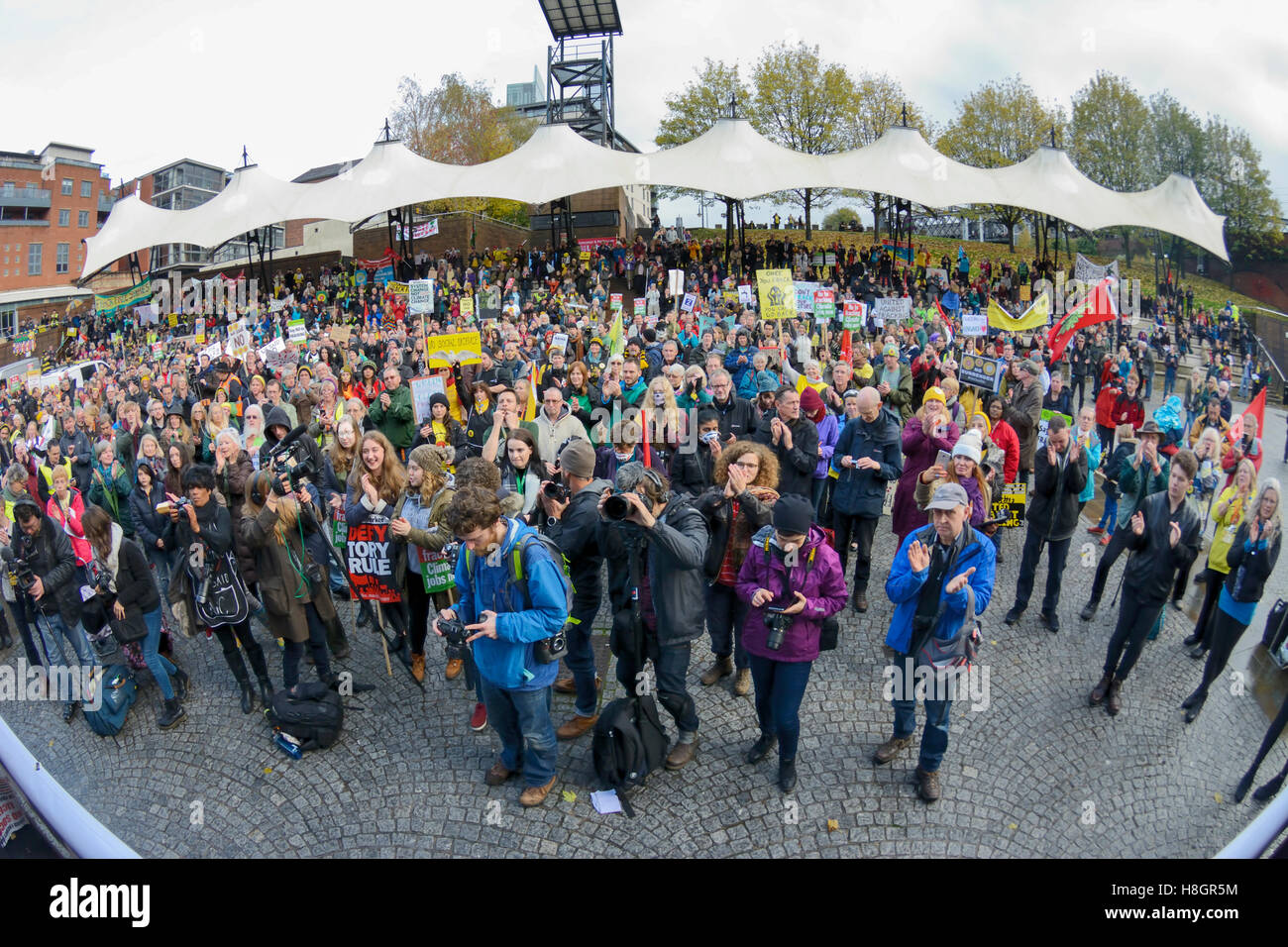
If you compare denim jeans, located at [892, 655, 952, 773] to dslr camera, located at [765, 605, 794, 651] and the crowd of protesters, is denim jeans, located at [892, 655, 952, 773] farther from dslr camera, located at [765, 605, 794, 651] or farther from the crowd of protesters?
dslr camera, located at [765, 605, 794, 651]

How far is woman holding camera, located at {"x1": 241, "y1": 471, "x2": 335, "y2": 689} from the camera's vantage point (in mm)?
5199

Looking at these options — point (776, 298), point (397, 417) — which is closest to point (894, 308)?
point (776, 298)

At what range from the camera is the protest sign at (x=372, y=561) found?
5477 millimetres

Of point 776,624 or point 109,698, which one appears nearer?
point 776,624

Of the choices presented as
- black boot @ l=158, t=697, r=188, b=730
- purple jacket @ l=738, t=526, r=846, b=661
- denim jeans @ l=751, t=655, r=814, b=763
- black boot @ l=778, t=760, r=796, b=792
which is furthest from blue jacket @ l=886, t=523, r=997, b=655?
black boot @ l=158, t=697, r=188, b=730

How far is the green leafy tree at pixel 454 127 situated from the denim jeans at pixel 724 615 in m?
45.1

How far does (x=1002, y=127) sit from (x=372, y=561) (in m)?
42.0

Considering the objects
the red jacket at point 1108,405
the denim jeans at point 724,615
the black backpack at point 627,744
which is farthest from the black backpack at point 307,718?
the red jacket at point 1108,405

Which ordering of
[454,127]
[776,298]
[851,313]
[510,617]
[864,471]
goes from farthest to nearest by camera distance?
[454,127]
[776,298]
[851,313]
[864,471]
[510,617]

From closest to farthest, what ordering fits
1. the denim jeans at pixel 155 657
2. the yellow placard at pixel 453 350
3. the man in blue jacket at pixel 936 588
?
1. the man in blue jacket at pixel 936 588
2. the denim jeans at pixel 155 657
3. the yellow placard at pixel 453 350

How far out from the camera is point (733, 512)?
4.82 metres

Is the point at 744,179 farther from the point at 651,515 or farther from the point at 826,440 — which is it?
the point at 651,515

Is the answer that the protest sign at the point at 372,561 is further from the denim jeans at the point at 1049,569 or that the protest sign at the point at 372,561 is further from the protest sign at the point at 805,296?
the protest sign at the point at 805,296
